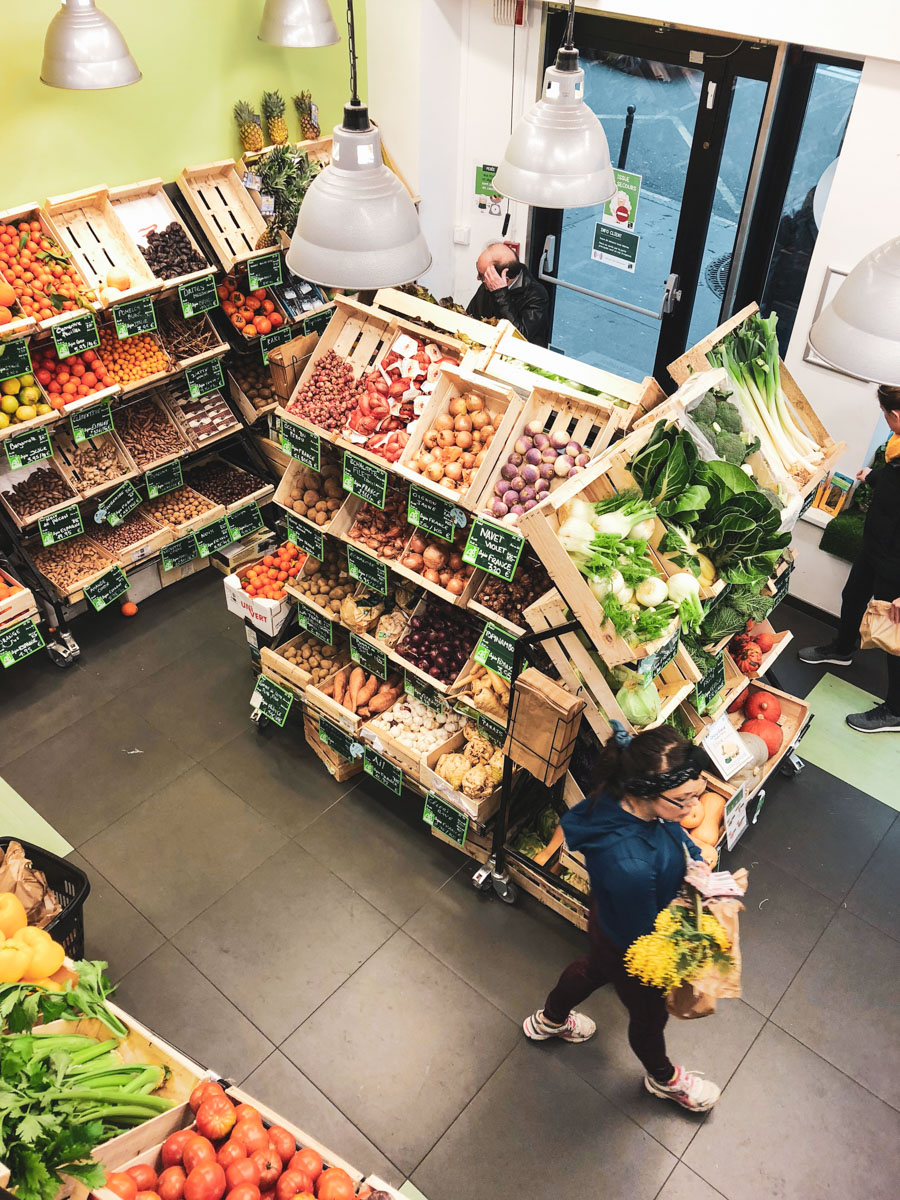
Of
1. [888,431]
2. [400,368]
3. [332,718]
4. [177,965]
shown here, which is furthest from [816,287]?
[177,965]

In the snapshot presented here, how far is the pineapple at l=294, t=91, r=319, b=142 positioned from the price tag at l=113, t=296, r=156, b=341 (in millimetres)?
1836

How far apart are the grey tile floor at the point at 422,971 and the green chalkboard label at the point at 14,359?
1.76 metres

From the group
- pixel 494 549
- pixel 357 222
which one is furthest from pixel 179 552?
pixel 357 222

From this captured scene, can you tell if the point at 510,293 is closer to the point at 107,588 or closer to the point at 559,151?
the point at 559,151

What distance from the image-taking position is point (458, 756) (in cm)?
429

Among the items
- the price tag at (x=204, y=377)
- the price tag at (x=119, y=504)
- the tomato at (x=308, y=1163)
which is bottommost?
the price tag at (x=119, y=504)

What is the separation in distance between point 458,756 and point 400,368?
5.73 ft

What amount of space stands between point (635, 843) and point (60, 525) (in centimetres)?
388

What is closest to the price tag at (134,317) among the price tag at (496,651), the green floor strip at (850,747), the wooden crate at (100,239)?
the wooden crate at (100,239)

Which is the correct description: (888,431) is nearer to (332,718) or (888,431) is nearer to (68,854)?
(332,718)

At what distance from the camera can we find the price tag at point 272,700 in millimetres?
4918

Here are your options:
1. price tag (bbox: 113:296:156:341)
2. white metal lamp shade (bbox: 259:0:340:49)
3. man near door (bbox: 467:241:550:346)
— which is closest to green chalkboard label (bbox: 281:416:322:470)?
price tag (bbox: 113:296:156:341)

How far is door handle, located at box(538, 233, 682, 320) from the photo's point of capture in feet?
20.4

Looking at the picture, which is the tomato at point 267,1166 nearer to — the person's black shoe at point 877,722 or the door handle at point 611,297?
the person's black shoe at point 877,722
